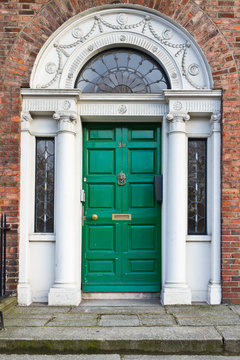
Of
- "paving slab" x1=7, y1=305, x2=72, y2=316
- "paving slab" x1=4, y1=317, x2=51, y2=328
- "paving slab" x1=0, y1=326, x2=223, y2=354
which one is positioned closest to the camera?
"paving slab" x1=0, y1=326, x2=223, y2=354

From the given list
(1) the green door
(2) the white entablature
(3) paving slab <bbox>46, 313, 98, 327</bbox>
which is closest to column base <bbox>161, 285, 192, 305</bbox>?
(1) the green door

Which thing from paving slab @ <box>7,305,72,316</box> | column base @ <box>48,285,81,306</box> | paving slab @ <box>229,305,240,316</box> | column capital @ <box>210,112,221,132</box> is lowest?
paving slab @ <box>7,305,72,316</box>

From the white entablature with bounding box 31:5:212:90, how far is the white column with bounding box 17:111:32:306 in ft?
2.28

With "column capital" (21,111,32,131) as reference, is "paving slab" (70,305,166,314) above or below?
below

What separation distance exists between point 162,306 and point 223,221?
146 cm

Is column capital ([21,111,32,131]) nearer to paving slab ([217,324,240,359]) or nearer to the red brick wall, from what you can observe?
the red brick wall

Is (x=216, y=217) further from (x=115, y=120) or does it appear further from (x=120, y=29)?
(x=120, y=29)

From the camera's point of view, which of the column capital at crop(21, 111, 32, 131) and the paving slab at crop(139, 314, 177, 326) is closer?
the paving slab at crop(139, 314, 177, 326)

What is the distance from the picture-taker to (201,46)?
639 centimetres

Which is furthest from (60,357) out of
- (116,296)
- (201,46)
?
(201,46)

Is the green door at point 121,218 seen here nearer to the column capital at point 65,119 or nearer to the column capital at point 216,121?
the column capital at point 65,119

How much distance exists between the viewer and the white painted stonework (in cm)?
627

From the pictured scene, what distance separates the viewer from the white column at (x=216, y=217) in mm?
6195

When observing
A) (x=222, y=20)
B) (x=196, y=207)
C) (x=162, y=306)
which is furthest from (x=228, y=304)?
(x=222, y=20)
